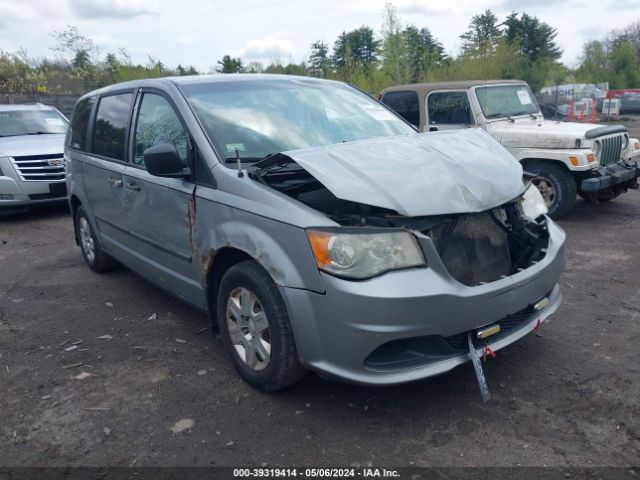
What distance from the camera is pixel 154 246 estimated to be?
4.24 m

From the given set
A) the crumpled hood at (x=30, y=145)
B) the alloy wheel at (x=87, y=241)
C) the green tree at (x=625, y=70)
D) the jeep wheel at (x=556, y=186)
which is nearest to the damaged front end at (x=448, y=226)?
the alloy wheel at (x=87, y=241)

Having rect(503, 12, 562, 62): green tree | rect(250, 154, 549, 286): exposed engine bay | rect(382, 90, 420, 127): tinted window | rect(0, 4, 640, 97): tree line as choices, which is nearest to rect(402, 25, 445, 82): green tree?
rect(0, 4, 640, 97): tree line

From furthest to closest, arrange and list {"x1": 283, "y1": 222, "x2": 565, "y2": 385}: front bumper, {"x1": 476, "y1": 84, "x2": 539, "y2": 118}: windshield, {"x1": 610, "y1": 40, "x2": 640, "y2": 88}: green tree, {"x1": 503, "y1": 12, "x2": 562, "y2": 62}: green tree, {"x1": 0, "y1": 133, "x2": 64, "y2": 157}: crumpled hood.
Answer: {"x1": 503, "y1": 12, "x2": 562, "y2": 62}: green tree
{"x1": 610, "y1": 40, "x2": 640, "y2": 88}: green tree
{"x1": 0, "y1": 133, "x2": 64, "y2": 157}: crumpled hood
{"x1": 476, "y1": 84, "x2": 539, "y2": 118}: windshield
{"x1": 283, "y1": 222, "x2": 565, "y2": 385}: front bumper

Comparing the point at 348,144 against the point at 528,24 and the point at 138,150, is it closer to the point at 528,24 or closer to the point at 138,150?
the point at 138,150

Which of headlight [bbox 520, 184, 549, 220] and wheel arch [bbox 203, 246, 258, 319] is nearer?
→ wheel arch [bbox 203, 246, 258, 319]

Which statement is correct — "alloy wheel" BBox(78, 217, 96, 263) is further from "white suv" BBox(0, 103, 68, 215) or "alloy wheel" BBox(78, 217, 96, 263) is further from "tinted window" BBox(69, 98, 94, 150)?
"white suv" BBox(0, 103, 68, 215)

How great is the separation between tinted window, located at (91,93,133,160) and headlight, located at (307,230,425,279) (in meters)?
2.50

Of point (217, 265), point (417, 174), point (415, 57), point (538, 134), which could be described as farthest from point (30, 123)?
point (415, 57)

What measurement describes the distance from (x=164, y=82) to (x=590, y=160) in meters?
5.50

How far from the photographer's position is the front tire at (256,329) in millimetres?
3012

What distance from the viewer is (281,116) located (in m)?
3.98

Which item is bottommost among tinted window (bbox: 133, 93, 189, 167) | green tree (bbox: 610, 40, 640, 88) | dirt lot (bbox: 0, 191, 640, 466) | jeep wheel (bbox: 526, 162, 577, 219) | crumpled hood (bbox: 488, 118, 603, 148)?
dirt lot (bbox: 0, 191, 640, 466)

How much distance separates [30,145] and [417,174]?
7758mm

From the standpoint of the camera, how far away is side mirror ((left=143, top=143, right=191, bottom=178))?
3469mm
